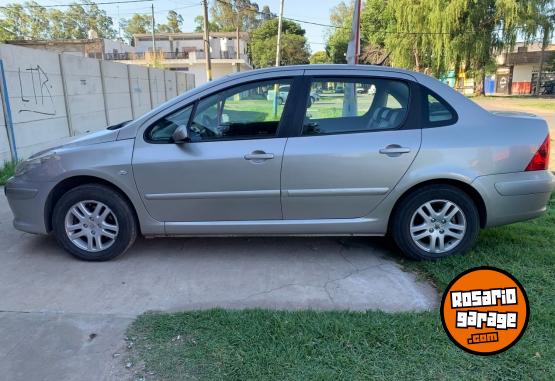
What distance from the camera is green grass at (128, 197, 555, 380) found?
238 centimetres

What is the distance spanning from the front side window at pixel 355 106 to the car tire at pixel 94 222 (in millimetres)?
1733

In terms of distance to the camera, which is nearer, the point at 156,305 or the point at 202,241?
the point at 156,305

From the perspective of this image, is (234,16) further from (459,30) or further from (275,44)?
(459,30)

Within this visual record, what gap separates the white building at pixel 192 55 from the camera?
52531mm

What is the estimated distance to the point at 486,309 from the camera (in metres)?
1.95

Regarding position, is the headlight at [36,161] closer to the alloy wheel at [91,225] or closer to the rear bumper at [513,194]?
the alloy wheel at [91,225]

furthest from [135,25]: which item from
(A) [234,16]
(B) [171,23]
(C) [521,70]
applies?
(C) [521,70]

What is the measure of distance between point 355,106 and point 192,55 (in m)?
54.1

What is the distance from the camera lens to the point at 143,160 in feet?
12.3

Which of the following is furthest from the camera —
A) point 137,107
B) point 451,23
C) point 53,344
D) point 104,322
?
point 451,23

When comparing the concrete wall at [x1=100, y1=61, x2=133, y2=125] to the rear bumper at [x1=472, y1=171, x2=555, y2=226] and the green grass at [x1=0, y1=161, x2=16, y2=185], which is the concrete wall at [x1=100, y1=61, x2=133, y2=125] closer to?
the green grass at [x1=0, y1=161, x2=16, y2=185]

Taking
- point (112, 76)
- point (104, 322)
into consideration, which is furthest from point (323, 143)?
point (112, 76)

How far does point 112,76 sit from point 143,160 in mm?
11314

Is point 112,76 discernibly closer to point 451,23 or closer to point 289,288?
point 289,288
